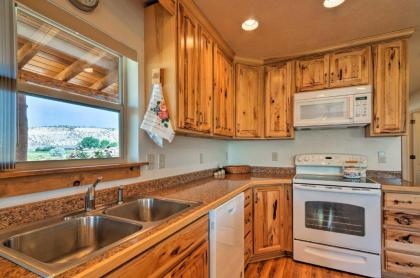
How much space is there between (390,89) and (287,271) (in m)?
2.18

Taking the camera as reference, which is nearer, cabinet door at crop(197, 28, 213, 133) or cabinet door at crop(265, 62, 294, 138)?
cabinet door at crop(197, 28, 213, 133)

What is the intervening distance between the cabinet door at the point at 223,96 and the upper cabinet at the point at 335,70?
0.85 metres

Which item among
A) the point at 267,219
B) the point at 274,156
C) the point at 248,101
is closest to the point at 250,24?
the point at 248,101

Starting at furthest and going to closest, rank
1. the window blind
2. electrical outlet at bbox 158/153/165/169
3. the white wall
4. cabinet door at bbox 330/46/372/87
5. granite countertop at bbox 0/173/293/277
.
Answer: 1. the white wall
2. cabinet door at bbox 330/46/372/87
3. electrical outlet at bbox 158/153/165/169
4. the window blind
5. granite countertop at bbox 0/173/293/277

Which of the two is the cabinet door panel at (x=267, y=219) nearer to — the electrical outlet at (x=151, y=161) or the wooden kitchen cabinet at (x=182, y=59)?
the wooden kitchen cabinet at (x=182, y=59)

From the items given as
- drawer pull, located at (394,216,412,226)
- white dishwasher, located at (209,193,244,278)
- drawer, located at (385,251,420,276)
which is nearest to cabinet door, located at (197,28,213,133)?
white dishwasher, located at (209,193,244,278)

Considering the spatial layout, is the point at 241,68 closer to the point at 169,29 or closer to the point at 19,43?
the point at 169,29

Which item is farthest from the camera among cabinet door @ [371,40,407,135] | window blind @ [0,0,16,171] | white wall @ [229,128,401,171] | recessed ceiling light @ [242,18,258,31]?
white wall @ [229,128,401,171]

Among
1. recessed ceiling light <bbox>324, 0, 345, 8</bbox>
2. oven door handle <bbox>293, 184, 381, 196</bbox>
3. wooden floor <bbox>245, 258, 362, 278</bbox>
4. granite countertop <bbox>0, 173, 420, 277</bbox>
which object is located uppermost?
recessed ceiling light <bbox>324, 0, 345, 8</bbox>

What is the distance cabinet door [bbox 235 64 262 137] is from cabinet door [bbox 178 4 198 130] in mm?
1045

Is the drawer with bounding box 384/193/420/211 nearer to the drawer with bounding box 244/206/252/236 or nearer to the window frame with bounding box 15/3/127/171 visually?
the drawer with bounding box 244/206/252/236

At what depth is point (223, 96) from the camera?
251 centimetres

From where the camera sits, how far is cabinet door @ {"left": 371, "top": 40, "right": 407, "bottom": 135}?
89.4 inches

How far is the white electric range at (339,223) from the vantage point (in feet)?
6.69
